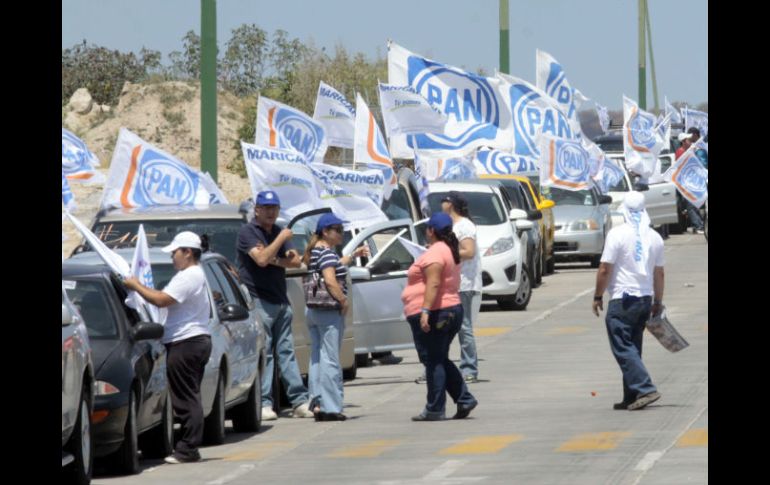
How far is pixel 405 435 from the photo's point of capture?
580 inches

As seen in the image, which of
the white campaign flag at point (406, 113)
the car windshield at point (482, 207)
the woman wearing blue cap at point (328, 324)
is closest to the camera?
the woman wearing blue cap at point (328, 324)

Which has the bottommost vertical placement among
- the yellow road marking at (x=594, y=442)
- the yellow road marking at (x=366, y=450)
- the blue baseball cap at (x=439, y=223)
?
the yellow road marking at (x=366, y=450)

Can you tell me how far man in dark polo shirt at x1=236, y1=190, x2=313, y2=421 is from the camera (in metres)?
15.9

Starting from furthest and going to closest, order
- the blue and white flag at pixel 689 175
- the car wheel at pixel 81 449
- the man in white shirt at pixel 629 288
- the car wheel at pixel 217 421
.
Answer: the blue and white flag at pixel 689 175 → the man in white shirt at pixel 629 288 → the car wheel at pixel 217 421 → the car wheel at pixel 81 449

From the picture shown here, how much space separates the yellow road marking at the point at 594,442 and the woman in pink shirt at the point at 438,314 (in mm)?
1755

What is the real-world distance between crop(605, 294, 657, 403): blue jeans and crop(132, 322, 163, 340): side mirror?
454 cm

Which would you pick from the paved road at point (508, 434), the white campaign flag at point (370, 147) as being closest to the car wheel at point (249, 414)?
the paved road at point (508, 434)

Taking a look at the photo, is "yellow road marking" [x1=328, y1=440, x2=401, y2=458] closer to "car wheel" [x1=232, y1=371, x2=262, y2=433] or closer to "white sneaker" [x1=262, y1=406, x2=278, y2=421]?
"car wheel" [x1=232, y1=371, x2=262, y2=433]

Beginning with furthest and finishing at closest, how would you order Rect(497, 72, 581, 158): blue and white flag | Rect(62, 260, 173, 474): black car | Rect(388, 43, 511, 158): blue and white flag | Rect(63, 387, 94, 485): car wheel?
Rect(497, 72, 581, 158): blue and white flag < Rect(388, 43, 511, 158): blue and white flag < Rect(62, 260, 173, 474): black car < Rect(63, 387, 94, 485): car wheel

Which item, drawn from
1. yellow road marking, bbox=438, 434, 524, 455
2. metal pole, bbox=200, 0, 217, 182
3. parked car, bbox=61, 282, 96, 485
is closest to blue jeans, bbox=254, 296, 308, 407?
yellow road marking, bbox=438, 434, 524, 455

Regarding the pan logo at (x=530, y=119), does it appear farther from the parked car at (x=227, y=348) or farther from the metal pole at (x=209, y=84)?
the parked car at (x=227, y=348)

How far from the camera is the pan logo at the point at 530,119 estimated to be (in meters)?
33.2
